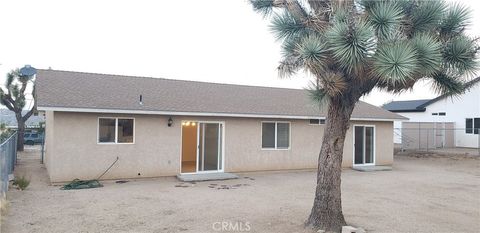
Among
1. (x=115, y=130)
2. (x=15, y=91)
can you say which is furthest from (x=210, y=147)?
(x=15, y=91)

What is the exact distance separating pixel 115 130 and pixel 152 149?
1.44 meters

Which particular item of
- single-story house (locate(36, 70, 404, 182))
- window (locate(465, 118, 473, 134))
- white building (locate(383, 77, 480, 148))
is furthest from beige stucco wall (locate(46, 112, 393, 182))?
window (locate(465, 118, 473, 134))

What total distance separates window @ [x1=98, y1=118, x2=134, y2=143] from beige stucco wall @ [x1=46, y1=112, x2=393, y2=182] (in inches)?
6.8

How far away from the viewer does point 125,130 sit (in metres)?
12.7

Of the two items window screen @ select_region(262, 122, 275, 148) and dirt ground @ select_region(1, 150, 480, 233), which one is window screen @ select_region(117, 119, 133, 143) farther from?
window screen @ select_region(262, 122, 275, 148)

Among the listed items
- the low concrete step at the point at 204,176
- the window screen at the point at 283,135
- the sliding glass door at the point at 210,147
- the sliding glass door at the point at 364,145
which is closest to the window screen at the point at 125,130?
the low concrete step at the point at 204,176

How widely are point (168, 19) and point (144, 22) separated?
1.20 meters

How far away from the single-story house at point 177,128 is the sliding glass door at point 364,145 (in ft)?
0.16

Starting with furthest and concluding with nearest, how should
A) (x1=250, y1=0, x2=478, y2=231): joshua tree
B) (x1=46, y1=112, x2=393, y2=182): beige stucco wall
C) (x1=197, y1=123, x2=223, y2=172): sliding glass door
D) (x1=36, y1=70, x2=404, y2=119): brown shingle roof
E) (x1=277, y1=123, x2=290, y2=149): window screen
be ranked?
(x1=277, y1=123, x2=290, y2=149): window screen
(x1=197, y1=123, x2=223, y2=172): sliding glass door
(x1=36, y1=70, x2=404, y2=119): brown shingle roof
(x1=46, y1=112, x2=393, y2=182): beige stucco wall
(x1=250, y1=0, x2=478, y2=231): joshua tree

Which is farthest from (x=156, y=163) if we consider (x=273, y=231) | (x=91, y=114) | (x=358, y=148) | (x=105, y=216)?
(x=358, y=148)

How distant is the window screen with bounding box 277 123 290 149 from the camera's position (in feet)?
51.3

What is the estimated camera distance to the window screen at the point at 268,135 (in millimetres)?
15320

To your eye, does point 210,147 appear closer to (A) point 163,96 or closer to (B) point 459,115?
(A) point 163,96

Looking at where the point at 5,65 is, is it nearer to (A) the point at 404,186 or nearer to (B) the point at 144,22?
(B) the point at 144,22
